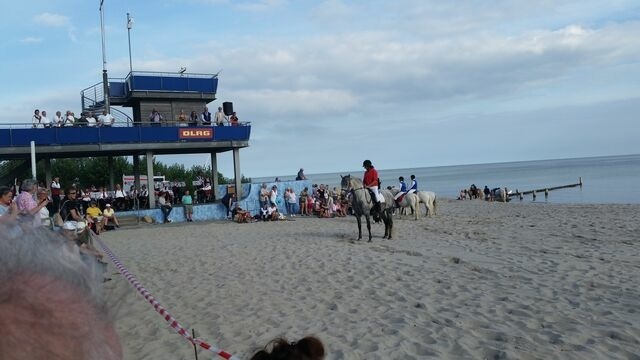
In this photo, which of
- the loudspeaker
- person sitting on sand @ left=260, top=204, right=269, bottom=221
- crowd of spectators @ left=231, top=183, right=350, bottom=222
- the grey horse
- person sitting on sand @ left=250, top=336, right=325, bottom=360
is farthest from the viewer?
the loudspeaker

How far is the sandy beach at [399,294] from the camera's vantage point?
5.67 m

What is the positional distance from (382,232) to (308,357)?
15.7 m

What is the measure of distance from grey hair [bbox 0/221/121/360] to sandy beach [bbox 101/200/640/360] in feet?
0.34

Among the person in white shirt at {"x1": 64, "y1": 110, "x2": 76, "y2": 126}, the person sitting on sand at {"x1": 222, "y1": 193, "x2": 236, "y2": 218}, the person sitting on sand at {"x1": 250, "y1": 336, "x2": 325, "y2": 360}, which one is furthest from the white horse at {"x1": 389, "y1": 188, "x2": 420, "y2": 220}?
the person sitting on sand at {"x1": 250, "y1": 336, "x2": 325, "y2": 360}

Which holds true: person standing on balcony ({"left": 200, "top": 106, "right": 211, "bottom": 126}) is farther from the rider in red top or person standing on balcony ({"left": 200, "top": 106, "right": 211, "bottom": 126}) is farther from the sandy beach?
the rider in red top

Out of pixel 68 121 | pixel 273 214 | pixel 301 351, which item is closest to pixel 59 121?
pixel 68 121

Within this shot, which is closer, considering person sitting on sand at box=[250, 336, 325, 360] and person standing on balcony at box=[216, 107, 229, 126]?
person sitting on sand at box=[250, 336, 325, 360]

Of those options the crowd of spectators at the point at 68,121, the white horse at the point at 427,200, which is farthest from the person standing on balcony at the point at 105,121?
the white horse at the point at 427,200

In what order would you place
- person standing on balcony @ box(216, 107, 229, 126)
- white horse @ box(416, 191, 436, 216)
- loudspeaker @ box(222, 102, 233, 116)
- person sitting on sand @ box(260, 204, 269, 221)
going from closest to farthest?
white horse @ box(416, 191, 436, 216)
person sitting on sand @ box(260, 204, 269, 221)
person standing on balcony @ box(216, 107, 229, 126)
loudspeaker @ box(222, 102, 233, 116)

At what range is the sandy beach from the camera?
567 cm

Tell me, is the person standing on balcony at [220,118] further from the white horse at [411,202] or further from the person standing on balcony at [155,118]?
the white horse at [411,202]

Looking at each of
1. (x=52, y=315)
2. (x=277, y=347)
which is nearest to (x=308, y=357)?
(x=277, y=347)

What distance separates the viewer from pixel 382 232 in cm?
1734

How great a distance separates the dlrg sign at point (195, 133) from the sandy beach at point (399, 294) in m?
8.94
